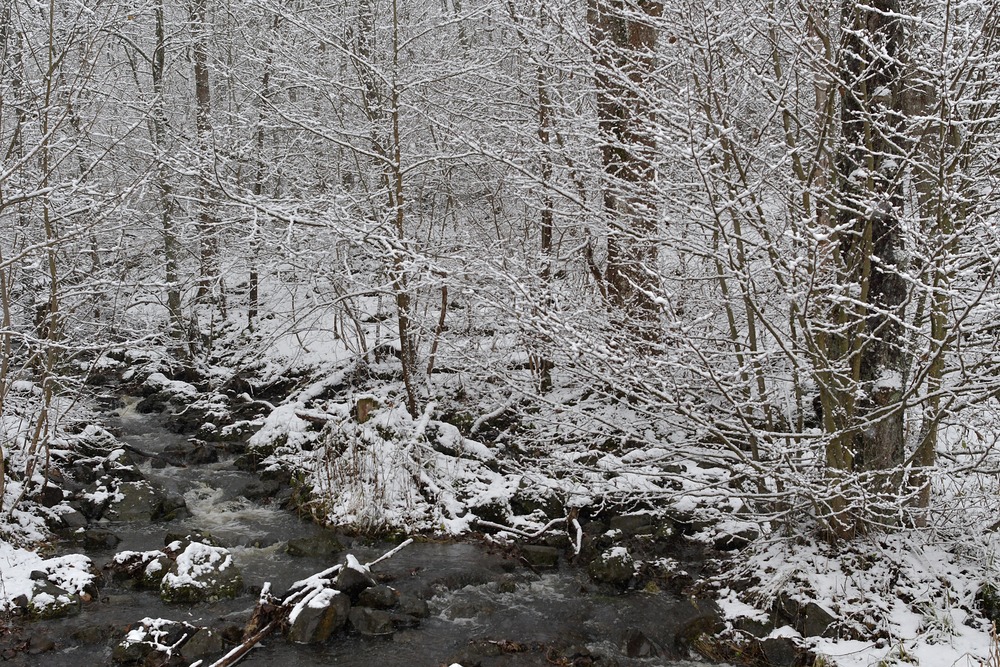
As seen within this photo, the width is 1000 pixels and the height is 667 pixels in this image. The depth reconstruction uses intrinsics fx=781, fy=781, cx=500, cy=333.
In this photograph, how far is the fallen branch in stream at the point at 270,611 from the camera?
18.4ft

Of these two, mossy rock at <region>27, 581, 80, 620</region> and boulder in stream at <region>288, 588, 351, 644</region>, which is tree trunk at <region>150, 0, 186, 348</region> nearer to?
mossy rock at <region>27, 581, 80, 620</region>

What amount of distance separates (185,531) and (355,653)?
314 cm

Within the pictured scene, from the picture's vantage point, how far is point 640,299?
8.41 meters

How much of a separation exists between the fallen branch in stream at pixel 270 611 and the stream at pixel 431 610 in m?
0.09

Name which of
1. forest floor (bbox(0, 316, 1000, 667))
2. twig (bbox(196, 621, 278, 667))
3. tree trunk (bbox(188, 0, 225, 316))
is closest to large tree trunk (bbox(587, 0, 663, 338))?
forest floor (bbox(0, 316, 1000, 667))

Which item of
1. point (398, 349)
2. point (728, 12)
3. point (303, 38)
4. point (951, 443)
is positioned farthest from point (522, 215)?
point (951, 443)

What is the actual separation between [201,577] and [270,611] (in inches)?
35.3

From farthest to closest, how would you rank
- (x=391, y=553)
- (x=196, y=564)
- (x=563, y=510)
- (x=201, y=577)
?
(x=563, y=510) → (x=391, y=553) → (x=196, y=564) → (x=201, y=577)

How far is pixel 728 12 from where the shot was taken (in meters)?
5.85

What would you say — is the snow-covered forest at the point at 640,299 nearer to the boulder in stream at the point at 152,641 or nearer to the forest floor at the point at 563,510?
the forest floor at the point at 563,510

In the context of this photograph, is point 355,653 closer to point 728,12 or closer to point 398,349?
point 728,12

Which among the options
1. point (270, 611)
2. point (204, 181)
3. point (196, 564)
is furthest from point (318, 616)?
point (204, 181)

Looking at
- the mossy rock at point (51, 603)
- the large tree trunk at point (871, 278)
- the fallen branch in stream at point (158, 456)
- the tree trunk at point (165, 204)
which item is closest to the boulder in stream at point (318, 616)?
the mossy rock at point (51, 603)

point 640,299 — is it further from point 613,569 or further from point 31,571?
point 31,571
